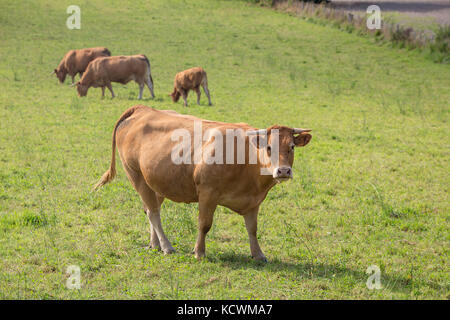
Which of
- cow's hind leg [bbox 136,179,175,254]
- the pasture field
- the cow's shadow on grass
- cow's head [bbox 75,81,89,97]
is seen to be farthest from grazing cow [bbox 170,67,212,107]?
the cow's shadow on grass

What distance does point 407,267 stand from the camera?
19.7 feet

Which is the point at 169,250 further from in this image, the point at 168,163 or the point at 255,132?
the point at 255,132

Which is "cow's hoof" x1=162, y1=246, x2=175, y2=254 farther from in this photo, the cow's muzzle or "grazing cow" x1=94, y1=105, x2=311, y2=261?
the cow's muzzle

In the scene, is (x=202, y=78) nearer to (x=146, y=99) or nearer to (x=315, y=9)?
(x=146, y=99)

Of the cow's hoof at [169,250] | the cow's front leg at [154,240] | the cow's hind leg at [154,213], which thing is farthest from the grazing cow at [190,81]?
the cow's hoof at [169,250]

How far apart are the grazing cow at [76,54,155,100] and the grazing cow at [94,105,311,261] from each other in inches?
477

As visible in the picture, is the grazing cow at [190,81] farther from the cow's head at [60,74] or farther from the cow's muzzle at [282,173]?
the cow's muzzle at [282,173]

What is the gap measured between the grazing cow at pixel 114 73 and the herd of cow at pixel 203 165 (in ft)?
39.5

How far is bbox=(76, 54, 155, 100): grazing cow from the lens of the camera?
18531 millimetres

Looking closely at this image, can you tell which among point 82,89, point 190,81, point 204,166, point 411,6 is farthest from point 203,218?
point 411,6

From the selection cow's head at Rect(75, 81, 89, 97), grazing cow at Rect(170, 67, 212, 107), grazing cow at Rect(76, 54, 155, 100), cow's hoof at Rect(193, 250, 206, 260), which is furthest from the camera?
grazing cow at Rect(76, 54, 155, 100)

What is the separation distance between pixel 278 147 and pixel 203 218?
120cm

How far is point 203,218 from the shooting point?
5812mm

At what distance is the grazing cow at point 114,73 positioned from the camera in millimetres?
18531
